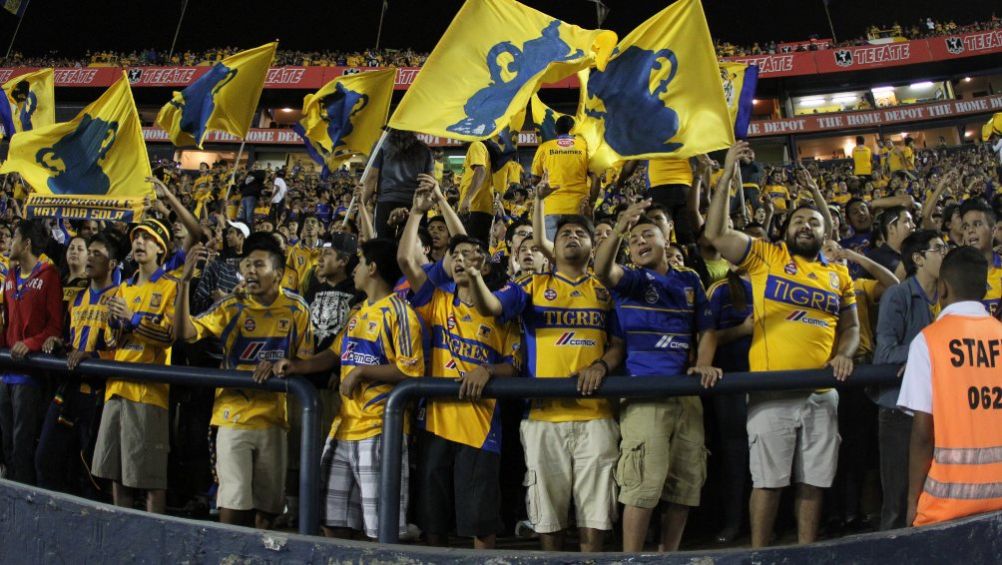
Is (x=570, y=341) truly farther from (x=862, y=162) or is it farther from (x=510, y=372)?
(x=862, y=162)

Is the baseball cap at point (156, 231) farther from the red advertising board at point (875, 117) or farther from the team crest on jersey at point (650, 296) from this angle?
the red advertising board at point (875, 117)

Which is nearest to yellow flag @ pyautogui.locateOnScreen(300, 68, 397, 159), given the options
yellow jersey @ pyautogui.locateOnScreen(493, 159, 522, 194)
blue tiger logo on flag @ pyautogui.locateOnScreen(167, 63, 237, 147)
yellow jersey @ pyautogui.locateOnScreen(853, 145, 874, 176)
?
blue tiger logo on flag @ pyautogui.locateOnScreen(167, 63, 237, 147)

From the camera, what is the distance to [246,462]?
13.9ft

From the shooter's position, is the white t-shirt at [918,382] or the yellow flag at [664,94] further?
the yellow flag at [664,94]

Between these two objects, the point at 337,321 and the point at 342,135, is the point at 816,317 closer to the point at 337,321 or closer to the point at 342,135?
the point at 337,321

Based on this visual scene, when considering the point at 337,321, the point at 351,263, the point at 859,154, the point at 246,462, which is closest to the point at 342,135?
the point at 351,263

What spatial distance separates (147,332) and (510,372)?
7.22 feet

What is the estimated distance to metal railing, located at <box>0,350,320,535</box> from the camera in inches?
115

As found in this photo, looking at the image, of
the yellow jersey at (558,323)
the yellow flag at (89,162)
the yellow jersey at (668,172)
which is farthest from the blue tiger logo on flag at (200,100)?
the yellow jersey at (558,323)

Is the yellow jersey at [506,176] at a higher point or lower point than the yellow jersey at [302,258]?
higher

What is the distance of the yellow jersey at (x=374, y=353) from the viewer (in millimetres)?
3850

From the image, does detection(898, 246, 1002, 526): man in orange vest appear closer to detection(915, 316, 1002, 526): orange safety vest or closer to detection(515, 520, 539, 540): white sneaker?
detection(915, 316, 1002, 526): orange safety vest

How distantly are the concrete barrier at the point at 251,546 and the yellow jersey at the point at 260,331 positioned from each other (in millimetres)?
1996

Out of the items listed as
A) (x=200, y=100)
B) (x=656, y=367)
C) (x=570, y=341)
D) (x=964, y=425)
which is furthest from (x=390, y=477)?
(x=200, y=100)
